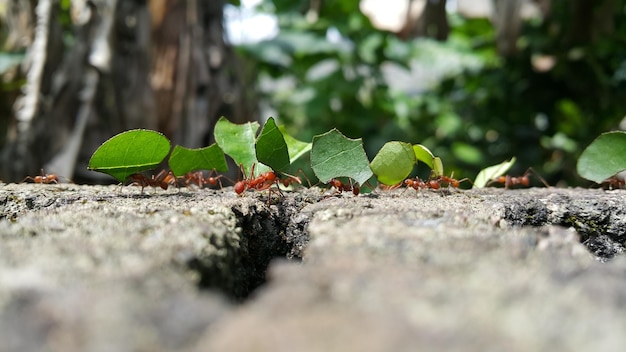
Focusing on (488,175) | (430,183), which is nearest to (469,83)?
(488,175)

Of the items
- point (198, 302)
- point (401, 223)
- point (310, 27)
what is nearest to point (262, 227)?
point (401, 223)

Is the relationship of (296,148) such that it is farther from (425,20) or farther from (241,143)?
(425,20)

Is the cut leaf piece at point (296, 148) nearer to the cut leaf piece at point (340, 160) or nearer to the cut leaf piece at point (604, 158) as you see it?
the cut leaf piece at point (340, 160)

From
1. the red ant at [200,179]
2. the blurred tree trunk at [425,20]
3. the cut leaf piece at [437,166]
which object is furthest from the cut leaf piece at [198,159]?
the blurred tree trunk at [425,20]

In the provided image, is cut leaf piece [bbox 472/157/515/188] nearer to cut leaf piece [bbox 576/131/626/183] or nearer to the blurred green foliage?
cut leaf piece [bbox 576/131/626/183]

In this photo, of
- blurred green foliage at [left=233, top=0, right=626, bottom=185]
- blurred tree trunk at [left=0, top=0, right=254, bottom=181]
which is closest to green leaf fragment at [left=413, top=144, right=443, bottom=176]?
blurred tree trunk at [left=0, top=0, right=254, bottom=181]

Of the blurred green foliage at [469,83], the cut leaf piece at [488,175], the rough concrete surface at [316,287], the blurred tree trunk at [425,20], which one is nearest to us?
the rough concrete surface at [316,287]
